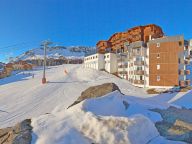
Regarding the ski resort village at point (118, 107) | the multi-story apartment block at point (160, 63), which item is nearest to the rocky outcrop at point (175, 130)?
the ski resort village at point (118, 107)

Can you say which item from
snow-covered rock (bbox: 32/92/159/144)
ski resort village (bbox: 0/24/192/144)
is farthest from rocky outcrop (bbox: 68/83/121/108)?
snow-covered rock (bbox: 32/92/159/144)

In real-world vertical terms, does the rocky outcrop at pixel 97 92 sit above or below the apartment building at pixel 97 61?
below

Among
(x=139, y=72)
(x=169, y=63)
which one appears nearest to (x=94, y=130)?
(x=169, y=63)

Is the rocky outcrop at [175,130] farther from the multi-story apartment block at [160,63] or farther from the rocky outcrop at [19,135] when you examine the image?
the multi-story apartment block at [160,63]

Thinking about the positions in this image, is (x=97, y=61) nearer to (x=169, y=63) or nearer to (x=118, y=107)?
(x=169, y=63)

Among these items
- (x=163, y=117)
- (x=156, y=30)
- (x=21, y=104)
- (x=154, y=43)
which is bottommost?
(x=21, y=104)

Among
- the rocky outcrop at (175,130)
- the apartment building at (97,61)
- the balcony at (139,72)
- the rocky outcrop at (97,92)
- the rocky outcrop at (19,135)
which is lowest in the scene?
the rocky outcrop at (175,130)

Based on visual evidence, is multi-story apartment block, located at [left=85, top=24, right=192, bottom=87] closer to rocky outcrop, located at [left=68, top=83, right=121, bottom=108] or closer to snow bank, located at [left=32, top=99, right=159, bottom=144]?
rocky outcrop, located at [left=68, top=83, right=121, bottom=108]

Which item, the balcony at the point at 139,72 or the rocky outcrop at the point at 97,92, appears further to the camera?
the balcony at the point at 139,72

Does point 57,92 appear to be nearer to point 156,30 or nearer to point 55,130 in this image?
point 55,130

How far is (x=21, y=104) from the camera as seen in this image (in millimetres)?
35062

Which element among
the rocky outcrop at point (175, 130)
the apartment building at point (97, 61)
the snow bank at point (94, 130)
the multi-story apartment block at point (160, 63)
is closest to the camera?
the snow bank at point (94, 130)

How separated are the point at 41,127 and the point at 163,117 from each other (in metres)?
7.39

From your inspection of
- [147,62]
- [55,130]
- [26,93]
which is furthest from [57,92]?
[55,130]
